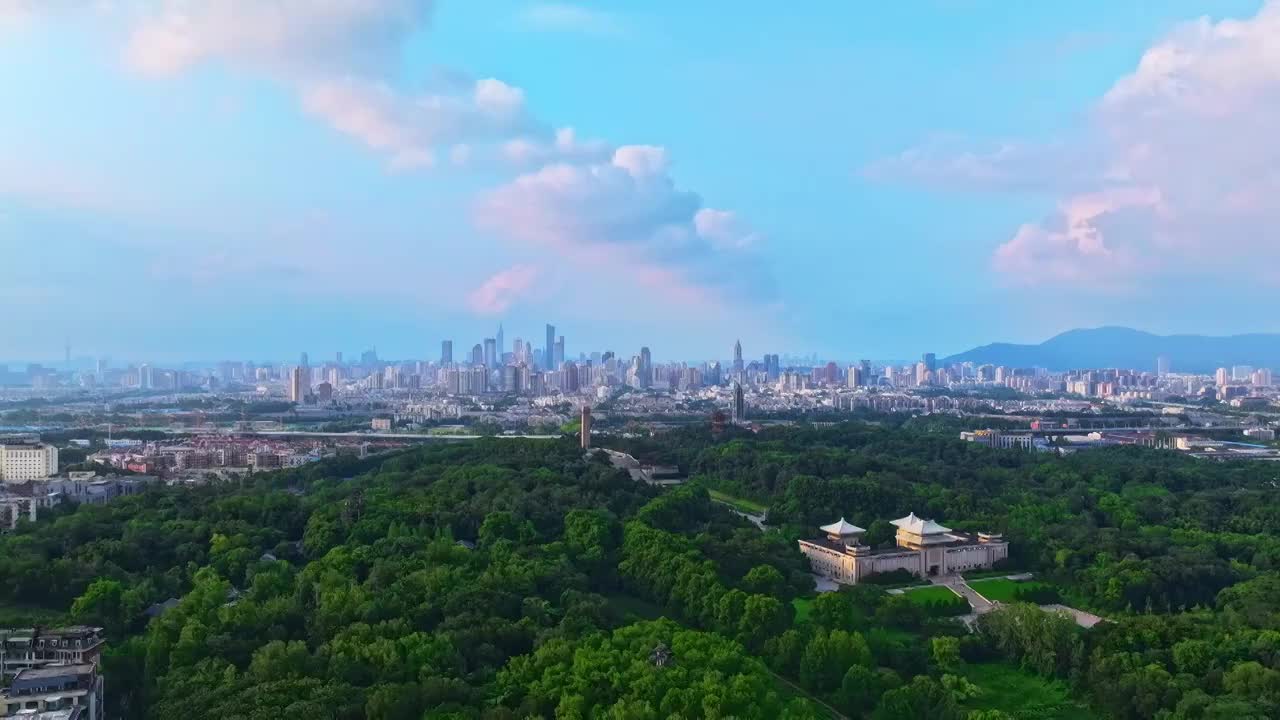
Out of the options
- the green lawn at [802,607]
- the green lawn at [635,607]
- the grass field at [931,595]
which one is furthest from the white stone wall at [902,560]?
the green lawn at [635,607]

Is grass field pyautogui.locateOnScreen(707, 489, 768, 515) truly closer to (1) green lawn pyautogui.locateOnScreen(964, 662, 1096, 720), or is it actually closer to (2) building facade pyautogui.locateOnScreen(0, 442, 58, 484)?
(1) green lawn pyautogui.locateOnScreen(964, 662, 1096, 720)

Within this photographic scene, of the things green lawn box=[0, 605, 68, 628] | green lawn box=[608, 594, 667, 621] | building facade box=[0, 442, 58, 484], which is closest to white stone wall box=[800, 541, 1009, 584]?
green lawn box=[608, 594, 667, 621]

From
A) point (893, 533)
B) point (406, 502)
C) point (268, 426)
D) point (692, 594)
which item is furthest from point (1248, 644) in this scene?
point (268, 426)

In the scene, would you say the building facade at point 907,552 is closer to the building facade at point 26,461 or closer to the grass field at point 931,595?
the grass field at point 931,595

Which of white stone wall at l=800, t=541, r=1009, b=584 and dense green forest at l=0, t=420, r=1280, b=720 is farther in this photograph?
white stone wall at l=800, t=541, r=1009, b=584

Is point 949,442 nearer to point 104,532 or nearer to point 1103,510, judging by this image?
point 1103,510

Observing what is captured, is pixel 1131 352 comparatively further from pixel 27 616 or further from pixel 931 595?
pixel 27 616

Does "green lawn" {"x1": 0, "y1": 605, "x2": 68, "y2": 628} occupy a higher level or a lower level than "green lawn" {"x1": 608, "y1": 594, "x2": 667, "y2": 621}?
higher

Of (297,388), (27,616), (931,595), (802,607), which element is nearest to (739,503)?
(931,595)
